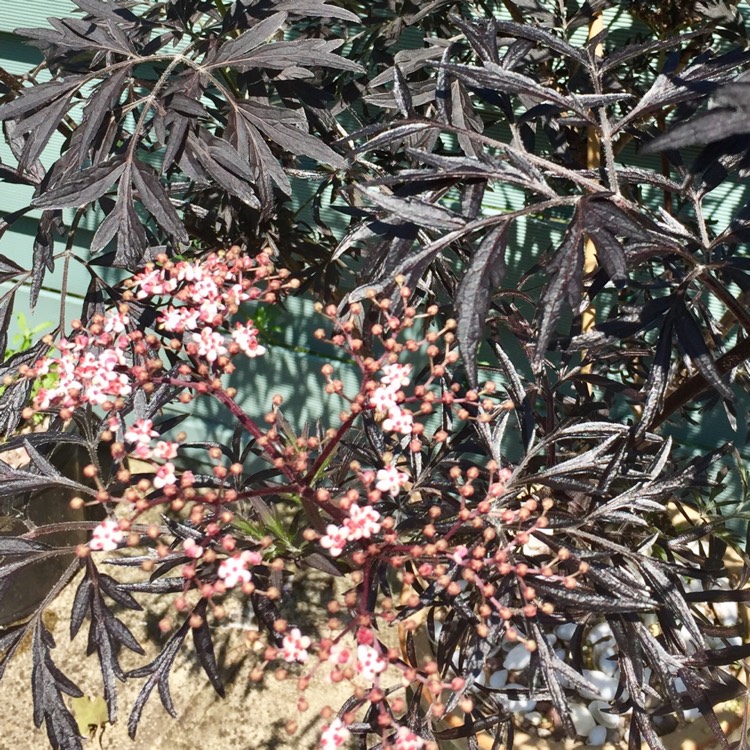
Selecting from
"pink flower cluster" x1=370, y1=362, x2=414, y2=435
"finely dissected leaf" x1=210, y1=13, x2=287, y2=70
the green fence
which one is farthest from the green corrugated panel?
"pink flower cluster" x1=370, y1=362, x2=414, y2=435

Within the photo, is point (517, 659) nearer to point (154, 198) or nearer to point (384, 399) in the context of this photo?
point (384, 399)

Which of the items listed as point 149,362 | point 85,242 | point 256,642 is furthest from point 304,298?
point 256,642

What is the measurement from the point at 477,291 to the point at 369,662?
12.7 inches

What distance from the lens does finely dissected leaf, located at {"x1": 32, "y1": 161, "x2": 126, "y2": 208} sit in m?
0.76

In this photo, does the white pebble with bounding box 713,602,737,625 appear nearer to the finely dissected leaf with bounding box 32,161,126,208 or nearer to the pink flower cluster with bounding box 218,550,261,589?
the pink flower cluster with bounding box 218,550,261,589

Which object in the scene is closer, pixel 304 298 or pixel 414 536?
pixel 414 536

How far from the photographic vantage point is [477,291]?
586mm

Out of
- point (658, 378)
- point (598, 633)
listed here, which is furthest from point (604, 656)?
point (658, 378)

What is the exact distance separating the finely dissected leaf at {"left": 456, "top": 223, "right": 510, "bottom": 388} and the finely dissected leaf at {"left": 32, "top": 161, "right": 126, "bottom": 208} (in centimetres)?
43

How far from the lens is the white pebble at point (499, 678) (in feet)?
4.09

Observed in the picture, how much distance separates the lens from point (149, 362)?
772mm

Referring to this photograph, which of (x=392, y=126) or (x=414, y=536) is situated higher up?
(x=392, y=126)

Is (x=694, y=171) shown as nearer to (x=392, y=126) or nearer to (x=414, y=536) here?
(x=392, y=126)

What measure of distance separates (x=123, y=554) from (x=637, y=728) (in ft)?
4.21
